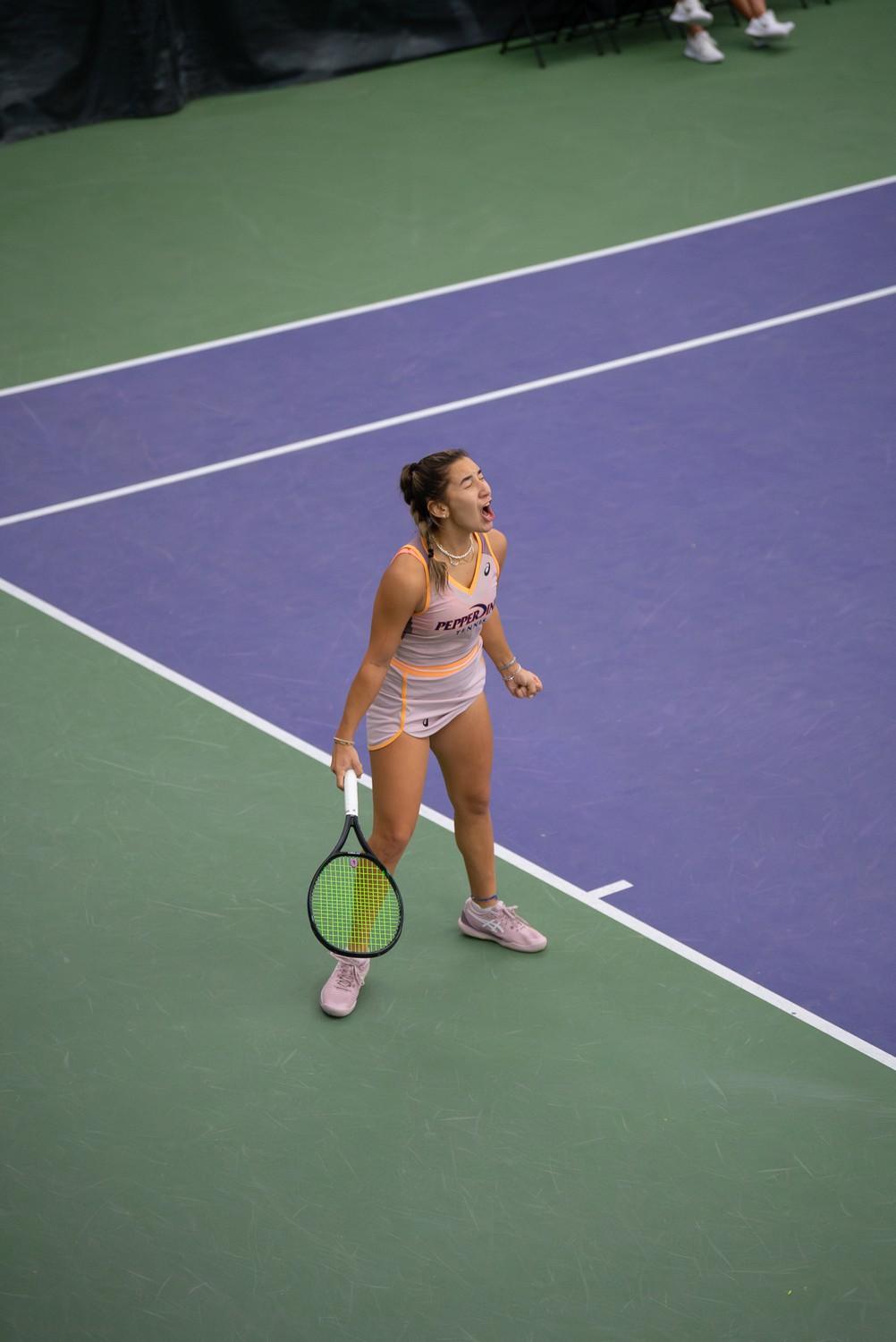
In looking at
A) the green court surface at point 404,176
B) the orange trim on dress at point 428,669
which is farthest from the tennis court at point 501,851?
the orange trim on dress at point 428,669

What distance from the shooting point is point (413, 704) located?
5.21m

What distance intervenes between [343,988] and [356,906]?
1.43 feet

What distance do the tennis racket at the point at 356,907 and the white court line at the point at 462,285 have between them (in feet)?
18.7

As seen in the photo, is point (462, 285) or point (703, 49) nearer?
point (462, 285)

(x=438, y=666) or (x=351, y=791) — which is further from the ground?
A: (x=438, y=666)

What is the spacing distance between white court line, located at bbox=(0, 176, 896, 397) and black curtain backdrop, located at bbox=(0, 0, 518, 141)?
441 centimetres

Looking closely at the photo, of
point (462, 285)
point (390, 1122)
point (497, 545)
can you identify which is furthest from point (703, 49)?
point (390, 1122)

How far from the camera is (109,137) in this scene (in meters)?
13.8

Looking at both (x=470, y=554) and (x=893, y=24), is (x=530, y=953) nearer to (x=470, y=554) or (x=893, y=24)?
(x=470, y=554)

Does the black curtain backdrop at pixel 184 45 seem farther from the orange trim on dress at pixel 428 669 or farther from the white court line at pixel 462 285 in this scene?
the orange trim on dress at pixel 428 669

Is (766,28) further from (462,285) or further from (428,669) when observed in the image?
(428,669)

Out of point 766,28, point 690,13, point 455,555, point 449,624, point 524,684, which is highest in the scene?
point 455,555

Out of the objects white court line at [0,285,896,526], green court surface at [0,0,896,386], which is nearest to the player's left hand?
white court line at [0,285,896,526]

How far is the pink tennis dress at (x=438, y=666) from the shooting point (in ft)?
16.6
